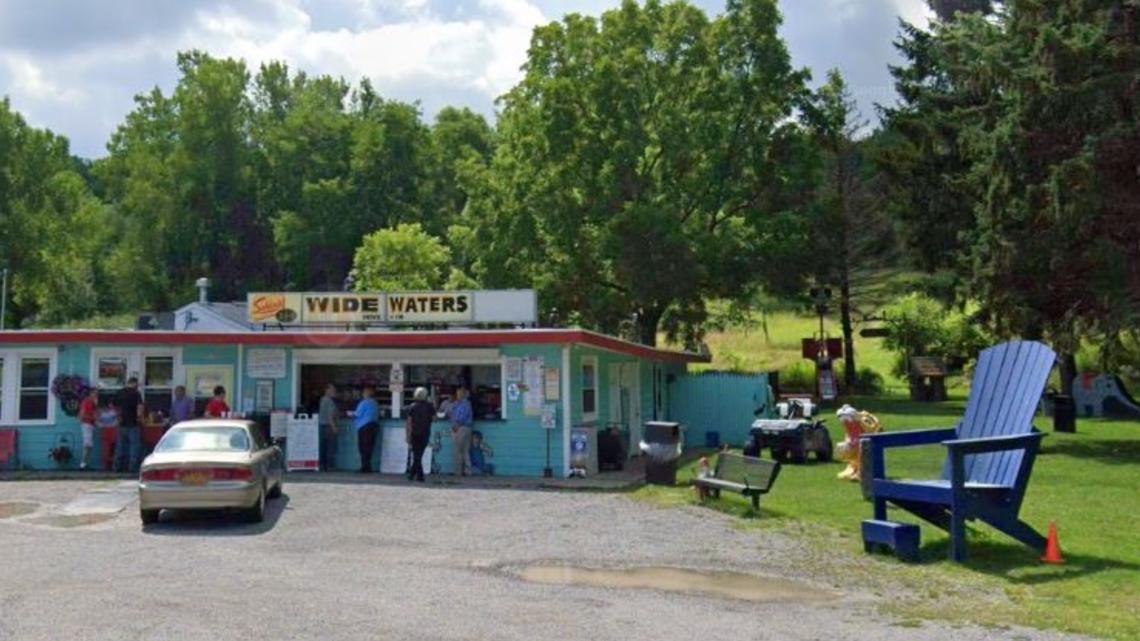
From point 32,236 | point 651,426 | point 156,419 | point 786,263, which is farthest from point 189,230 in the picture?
point 651,426

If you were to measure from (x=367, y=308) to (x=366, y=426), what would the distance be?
251 centimetres

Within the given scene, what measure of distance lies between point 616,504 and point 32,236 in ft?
162

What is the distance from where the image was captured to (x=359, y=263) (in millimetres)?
49688

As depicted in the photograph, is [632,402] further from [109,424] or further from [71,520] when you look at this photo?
[71,520]

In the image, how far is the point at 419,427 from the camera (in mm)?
18500

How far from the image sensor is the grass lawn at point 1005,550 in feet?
28.8

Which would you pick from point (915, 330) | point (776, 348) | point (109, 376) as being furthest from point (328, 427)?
point (776, 348)

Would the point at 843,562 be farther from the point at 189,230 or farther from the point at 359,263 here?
the point at 189,230

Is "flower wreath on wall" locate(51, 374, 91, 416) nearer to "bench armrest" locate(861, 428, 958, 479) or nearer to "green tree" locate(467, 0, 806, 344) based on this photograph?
"bench armrest" locate(861, 428, 958, 479)

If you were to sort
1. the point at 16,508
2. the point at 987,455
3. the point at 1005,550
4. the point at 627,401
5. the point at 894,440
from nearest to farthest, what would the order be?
the point at 1005,550
the point at 987,455
the point at 894,440
the point at 16,508
the point at 627,401

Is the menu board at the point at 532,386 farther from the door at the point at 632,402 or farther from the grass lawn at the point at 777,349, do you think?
the grass lawn at the point at 777,349

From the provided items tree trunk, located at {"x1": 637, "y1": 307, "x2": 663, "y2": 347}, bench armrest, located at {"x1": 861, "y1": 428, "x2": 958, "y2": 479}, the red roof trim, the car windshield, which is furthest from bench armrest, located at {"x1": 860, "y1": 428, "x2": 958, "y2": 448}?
tree trunk, located at {"x1": 637, "y1": 307, "x2": 663, "y2": 347}

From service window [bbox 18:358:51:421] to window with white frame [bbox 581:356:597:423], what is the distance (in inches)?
395

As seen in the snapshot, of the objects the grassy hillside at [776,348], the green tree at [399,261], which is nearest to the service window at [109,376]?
the green tree at [399,261]
